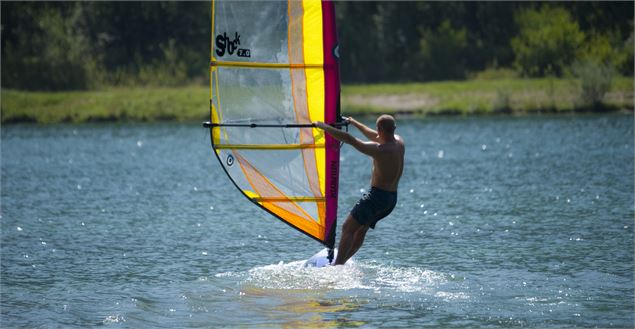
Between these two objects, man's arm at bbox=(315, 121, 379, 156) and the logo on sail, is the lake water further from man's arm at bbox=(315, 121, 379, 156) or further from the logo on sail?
the logo on sail

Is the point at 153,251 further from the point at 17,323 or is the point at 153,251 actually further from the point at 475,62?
the point at 475,62

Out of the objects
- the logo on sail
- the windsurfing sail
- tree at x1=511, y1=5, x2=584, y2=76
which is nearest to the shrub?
tree at x1=511, y1=5, x2=584, y2=76

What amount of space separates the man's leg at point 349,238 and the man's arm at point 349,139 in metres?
1.00

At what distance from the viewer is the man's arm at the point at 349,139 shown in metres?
13.1

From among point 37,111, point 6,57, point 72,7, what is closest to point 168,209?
point 37,111

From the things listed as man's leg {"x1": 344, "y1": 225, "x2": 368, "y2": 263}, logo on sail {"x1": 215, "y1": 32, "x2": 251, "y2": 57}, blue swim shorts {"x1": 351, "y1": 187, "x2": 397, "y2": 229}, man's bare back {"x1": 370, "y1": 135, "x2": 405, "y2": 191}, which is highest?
logo on sail {"x1": 215, "y1": 32, "x2": 251, "y2": 57}

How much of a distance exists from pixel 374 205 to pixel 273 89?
1.95m

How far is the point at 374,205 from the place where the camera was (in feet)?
45.9

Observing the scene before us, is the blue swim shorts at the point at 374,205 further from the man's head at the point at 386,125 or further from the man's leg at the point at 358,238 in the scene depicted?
the man's head at the point at 386,125

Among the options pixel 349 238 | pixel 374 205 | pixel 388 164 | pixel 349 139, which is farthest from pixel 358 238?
pixel 349 139

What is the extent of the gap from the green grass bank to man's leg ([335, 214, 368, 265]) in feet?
118

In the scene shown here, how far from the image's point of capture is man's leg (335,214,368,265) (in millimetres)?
14219

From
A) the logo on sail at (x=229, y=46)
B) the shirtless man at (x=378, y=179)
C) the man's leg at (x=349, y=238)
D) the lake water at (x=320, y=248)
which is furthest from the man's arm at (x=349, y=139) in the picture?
the lake water at (x=320, y=248)

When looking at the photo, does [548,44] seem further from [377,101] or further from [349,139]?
[349,139]
